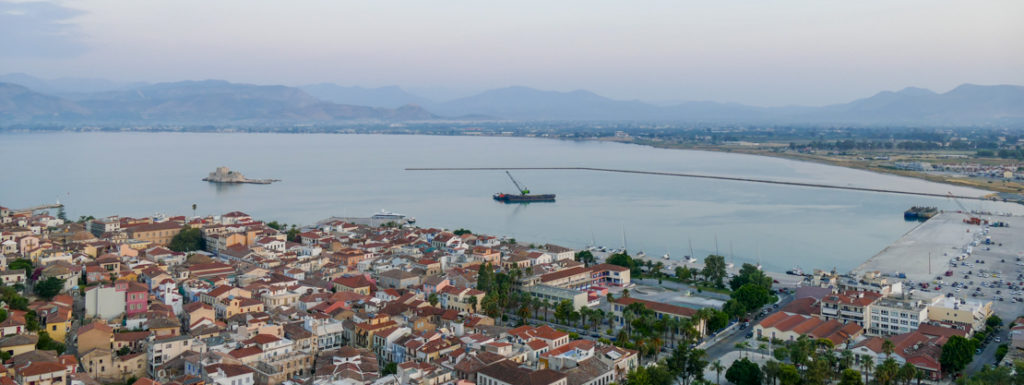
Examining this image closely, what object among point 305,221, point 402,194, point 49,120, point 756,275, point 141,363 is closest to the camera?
point 141,363

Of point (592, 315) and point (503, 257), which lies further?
point (503, 257)

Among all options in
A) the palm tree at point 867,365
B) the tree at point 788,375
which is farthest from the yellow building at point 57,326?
the palm tree at point 867,365

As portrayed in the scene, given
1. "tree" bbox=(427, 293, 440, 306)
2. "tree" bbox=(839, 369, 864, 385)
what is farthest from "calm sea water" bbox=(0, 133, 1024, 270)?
"tree" bbox=(839, 369, 864, 385)

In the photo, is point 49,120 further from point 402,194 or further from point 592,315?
point 592,315

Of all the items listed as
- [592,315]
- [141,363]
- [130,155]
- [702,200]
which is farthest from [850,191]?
[130,155]

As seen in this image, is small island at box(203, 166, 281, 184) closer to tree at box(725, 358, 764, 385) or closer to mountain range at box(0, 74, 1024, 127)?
tree at box(725, 358, 764, 385)
